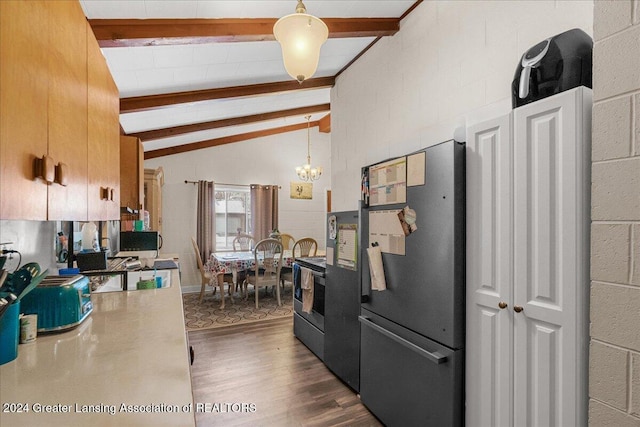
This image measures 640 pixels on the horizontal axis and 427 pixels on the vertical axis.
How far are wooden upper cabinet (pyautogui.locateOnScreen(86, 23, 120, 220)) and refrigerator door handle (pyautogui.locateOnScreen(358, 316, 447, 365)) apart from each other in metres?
1.52

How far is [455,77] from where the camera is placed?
1.88 meters

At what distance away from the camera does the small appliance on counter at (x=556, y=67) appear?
3.50 feet

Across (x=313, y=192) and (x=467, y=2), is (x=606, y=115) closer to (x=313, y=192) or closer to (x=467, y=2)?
(x=467, y=2)

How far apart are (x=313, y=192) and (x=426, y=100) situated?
430cm

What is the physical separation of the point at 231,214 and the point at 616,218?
17.8 feet

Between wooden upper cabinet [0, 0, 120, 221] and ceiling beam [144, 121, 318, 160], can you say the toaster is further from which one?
ceiling beam [144, 121, 318, 160]

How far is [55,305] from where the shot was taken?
1.17 m

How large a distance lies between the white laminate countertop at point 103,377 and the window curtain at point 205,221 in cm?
400

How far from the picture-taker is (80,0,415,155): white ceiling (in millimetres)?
1798

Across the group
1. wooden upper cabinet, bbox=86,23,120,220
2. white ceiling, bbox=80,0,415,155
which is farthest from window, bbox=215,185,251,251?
wooden upper cabinet, bbox=86,23,120,220

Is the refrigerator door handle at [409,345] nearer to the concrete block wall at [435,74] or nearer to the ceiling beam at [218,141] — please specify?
the concrete block wall at [435,74]

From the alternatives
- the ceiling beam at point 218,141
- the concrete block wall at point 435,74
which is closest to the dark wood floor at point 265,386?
the concrete block wall at point 435,74

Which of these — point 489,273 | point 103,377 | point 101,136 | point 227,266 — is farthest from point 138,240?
point 489,273

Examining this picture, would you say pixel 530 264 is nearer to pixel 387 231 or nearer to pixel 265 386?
pixel 387 231
